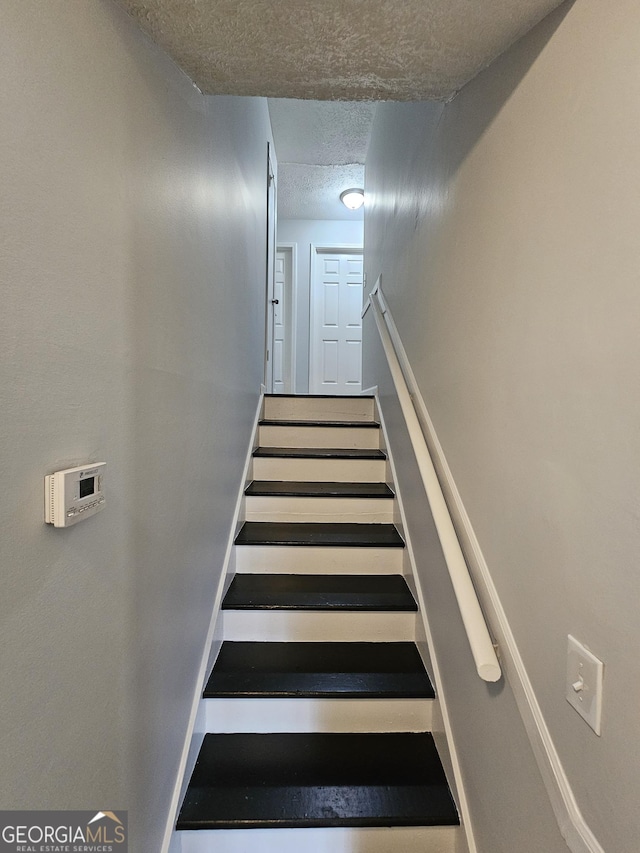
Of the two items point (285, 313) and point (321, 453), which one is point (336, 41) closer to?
point (321, 453)

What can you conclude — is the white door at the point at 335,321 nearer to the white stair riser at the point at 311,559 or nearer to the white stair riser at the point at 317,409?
the white stair riser at the point at 317,409

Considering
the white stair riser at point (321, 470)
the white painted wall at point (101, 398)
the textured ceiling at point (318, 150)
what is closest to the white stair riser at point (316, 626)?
the white painted wall at point (101, 398)

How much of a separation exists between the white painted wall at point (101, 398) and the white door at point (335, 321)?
11.9 feet

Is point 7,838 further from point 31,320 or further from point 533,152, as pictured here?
point 533,152

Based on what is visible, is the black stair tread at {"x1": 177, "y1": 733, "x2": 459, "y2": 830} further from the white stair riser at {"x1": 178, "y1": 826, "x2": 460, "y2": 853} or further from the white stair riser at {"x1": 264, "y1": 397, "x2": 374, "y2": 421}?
the white stair riser at {"x1": 264, "y1": 397, "x2": 374, "y2": 421}

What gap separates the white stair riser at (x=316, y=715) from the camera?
135 cm

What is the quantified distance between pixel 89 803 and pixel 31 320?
0.82 m

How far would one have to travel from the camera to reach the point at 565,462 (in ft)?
2.33

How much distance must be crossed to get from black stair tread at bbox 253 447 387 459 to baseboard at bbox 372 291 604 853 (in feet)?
3.14

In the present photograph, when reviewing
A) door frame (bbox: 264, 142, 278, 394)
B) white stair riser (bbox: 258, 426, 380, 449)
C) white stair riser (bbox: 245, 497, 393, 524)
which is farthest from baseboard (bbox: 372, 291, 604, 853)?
door frame (bbox: 264, 142, 278, 394)

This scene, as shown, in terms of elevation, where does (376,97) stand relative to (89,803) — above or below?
above

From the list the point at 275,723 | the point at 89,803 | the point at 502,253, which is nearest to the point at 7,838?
the point at 89,803

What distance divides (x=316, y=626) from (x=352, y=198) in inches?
160

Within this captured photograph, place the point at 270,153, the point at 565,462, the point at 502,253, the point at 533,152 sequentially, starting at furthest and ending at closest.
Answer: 1. the point at 270,153
2. the point at 502,253
3. the point at 533,152
4. the point at 565,462
